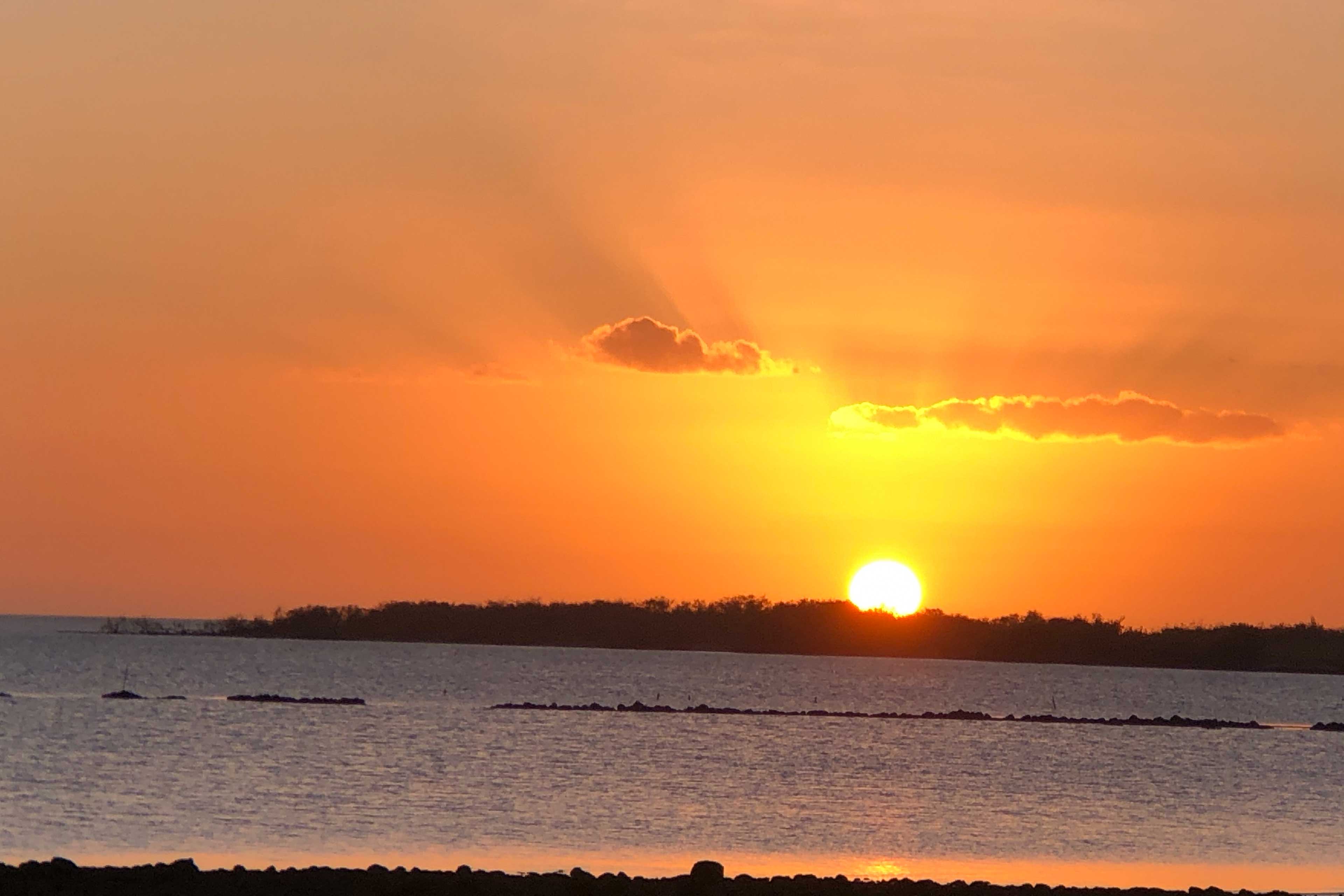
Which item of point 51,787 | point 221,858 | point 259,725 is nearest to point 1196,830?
point 221,858

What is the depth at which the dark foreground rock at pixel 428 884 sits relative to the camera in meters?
24.5

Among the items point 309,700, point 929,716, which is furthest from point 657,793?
point 929,716

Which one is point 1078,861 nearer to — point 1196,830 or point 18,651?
point 1196,830

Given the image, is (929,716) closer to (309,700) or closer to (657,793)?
(309,700)

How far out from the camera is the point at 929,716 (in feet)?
358

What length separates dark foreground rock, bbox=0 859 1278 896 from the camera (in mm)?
24531

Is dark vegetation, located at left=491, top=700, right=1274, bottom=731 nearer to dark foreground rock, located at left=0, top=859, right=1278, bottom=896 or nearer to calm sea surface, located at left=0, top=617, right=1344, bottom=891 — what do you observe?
calm sea surface, located at left=0, top=617, right=1344, bottom=891

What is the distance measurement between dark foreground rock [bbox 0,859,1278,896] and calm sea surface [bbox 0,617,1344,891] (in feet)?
12.8

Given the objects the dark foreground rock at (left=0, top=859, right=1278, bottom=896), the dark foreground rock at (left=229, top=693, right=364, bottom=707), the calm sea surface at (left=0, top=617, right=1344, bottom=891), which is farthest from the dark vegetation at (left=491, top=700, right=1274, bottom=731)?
the dark foreground rock at (left=0, top=859, right=1278, bottom=896)

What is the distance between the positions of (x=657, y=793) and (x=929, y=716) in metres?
63.5

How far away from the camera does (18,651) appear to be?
18975cm

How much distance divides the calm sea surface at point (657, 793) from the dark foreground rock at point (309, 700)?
1621 mm

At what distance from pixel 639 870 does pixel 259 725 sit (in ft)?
154

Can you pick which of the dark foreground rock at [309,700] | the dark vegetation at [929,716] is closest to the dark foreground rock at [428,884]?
the dark foreground rock at [309,700]
